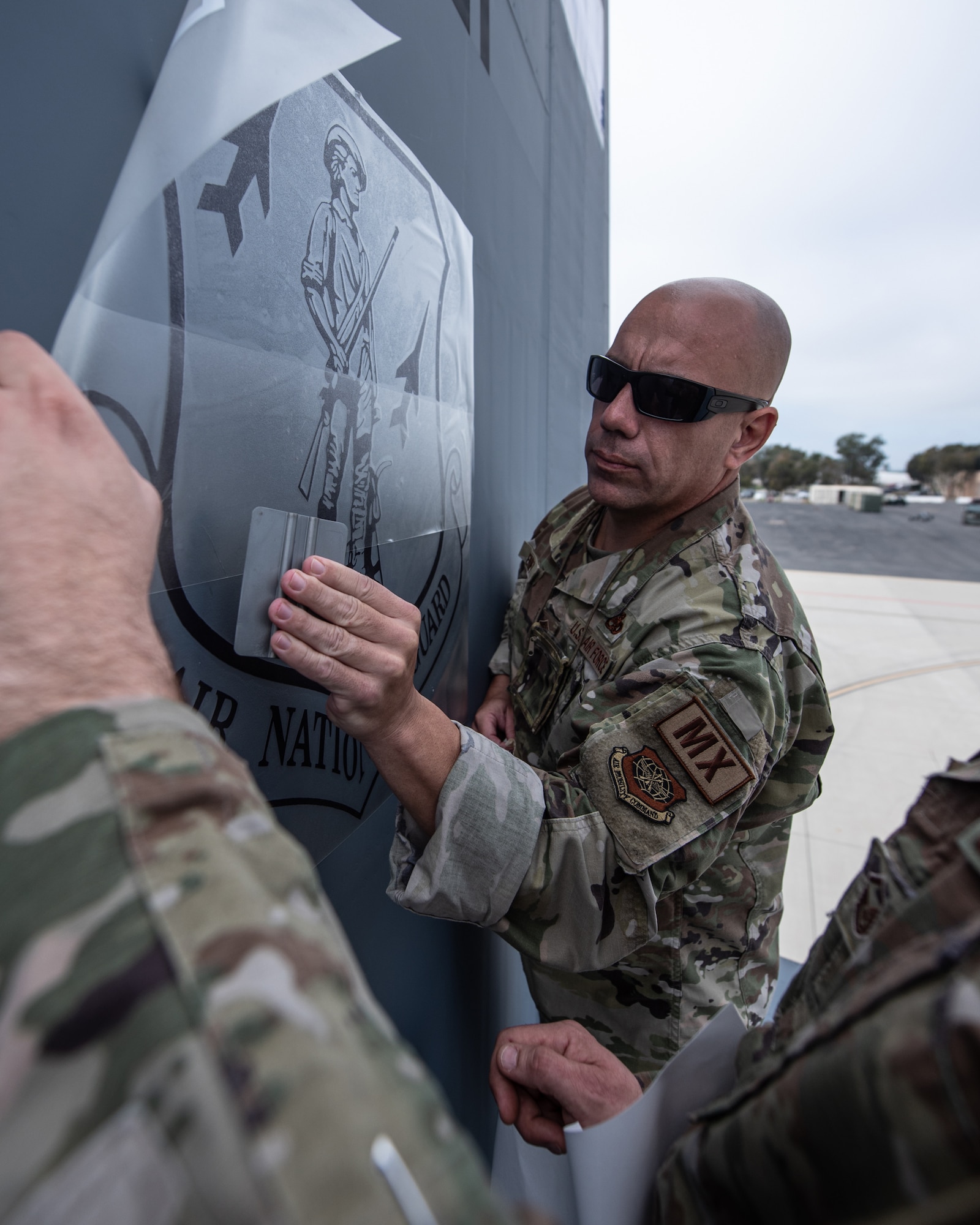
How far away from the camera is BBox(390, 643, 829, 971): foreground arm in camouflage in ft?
2.40

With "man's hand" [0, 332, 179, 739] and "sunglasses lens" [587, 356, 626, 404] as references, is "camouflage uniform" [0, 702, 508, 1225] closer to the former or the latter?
"man's hand" [0, 332, 179, 739]

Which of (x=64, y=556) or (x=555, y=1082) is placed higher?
(x=64, y=556)

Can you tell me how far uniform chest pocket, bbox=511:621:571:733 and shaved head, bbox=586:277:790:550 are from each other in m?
0.23

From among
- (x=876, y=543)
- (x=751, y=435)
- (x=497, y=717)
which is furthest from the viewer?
(x=876, y=543)

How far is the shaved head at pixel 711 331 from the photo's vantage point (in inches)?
41.9

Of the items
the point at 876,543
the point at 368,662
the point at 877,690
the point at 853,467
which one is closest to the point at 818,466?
the point at 853,467

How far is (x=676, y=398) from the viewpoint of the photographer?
105 centimetres

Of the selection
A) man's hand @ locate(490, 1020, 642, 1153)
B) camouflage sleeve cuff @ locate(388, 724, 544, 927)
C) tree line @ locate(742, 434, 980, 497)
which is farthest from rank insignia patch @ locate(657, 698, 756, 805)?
tree line @ locate(742, 434, 980, 497)

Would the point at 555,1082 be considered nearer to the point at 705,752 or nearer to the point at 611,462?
the point at 705,752

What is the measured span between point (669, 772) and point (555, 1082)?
1.07 ft

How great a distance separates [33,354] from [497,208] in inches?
48.3

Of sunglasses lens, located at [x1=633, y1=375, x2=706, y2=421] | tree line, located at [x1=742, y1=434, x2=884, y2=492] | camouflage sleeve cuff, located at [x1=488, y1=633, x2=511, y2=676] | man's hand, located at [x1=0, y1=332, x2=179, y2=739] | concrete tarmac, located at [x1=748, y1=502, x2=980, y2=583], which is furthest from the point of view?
tree line, located at [x1=742, y1=434, x2=884, y2=492]

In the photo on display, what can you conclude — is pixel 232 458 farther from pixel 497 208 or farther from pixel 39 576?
pixel 497 208

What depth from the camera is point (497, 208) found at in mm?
1390
